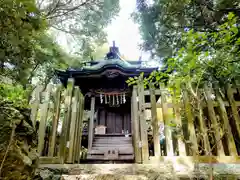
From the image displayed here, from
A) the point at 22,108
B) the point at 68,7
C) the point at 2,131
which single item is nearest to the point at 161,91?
the point at 22,108

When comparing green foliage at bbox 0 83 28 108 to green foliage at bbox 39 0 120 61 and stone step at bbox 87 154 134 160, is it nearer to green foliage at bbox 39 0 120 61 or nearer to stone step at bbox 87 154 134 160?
green foliage at bbox 39 0 120 61

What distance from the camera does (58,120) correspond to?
3607 mm

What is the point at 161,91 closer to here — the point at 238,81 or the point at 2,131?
the point at 238,81

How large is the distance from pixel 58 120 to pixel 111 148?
4.00m

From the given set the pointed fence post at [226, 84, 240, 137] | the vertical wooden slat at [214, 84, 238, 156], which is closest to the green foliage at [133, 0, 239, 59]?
the pointed fence post at [226, 84, 240, 137]

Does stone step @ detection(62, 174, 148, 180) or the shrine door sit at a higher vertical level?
the shrine door

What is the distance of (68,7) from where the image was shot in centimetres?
553

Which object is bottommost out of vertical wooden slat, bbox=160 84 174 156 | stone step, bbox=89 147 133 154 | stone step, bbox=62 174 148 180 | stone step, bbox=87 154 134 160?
stone step, bbox=62 174 148 180

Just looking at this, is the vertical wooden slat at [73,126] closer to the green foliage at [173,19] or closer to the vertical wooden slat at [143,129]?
the vertical wooden slat at [143,129]

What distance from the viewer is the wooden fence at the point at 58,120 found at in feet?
11.0

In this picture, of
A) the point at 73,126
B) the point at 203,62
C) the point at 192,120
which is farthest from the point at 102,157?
the point at 203,62

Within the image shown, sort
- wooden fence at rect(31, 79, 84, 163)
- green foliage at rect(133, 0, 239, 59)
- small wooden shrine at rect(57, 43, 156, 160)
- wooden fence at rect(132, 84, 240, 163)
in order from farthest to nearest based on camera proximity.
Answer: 1. small wooden shrine at rect(57, 43, 156, 160)
2. green foliage at rect(133, 0, 239, 59)
3. wooden fence at rect(31, 79, 84, 163)
4. wooden fence at rect(132, 84, 240, 163)

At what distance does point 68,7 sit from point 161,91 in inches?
160

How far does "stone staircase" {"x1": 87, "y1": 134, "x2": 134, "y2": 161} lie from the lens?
6.58m
